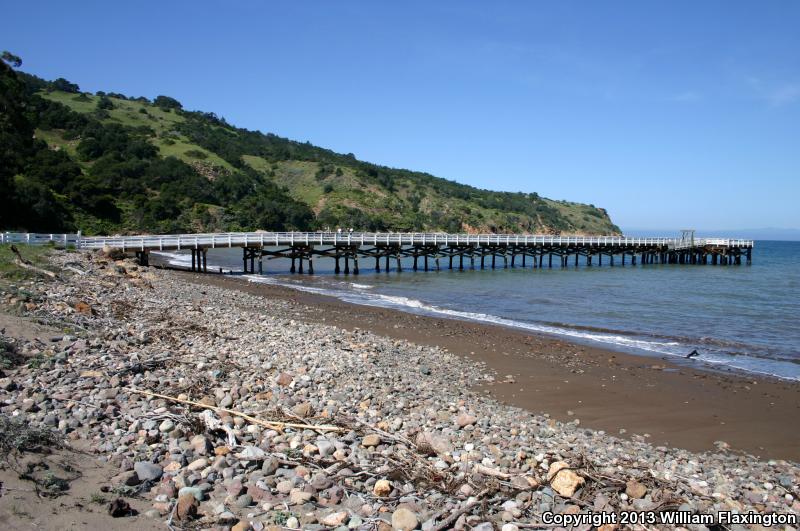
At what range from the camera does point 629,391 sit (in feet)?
39.9

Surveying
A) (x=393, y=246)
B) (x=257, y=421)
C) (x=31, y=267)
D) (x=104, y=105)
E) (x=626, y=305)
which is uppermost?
(x=104, y=105)

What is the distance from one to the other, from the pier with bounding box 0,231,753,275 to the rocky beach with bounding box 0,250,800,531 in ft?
83.1

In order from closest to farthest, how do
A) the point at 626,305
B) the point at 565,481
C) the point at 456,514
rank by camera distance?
1. the point at 456,514
2. the point at 565,481
3. the point at 626,305

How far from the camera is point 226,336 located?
43.3 feet

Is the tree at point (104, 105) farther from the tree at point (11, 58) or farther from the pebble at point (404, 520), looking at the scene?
the pebble at point (404, 520)

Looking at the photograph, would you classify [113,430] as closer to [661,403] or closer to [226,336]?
[226,336]

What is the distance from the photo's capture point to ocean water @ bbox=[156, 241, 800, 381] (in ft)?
60.5

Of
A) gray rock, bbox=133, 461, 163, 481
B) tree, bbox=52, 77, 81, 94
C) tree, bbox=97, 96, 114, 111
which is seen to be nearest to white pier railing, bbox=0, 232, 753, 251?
gray rock, bbox=133, 461, 163, 481

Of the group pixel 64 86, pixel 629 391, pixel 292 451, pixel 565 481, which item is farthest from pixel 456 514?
pixel 64 86

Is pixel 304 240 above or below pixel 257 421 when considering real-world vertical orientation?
above

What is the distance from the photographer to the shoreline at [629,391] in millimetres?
9555

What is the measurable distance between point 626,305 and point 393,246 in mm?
24148

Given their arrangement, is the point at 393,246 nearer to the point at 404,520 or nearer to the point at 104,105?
the point at 404,520

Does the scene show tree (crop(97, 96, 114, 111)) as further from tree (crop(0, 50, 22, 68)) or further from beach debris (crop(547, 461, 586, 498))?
beach debris (crop(547, 461, 586, 498))
